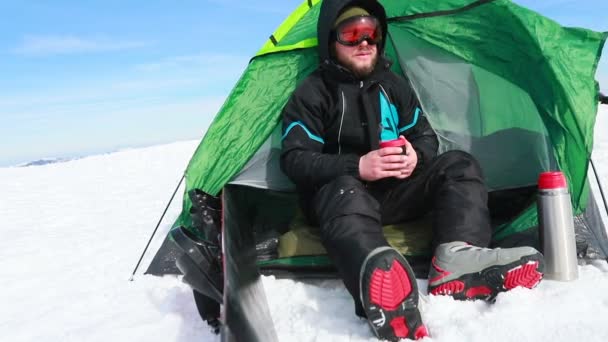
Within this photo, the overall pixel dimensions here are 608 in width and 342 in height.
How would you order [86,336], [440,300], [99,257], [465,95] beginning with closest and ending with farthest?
[440,300] < [86,336] < [465,95] < [99,257]

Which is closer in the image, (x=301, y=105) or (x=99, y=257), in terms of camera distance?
(x=301, y=105)

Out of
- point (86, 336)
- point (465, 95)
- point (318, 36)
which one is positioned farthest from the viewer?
point (465, 95)

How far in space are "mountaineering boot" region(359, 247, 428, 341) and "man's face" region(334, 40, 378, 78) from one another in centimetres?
114

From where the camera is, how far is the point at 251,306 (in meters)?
1.70

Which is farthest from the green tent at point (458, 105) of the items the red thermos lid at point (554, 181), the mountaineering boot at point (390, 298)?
the mountaineering boot at point (390, 298)

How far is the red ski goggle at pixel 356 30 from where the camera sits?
7.44 ft

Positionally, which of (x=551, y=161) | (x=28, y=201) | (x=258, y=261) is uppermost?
(x=551, y=161)

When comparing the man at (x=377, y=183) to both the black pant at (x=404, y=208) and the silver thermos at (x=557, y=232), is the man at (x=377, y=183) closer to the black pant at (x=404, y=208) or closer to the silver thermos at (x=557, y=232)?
the black pant at (x=404, y=208)

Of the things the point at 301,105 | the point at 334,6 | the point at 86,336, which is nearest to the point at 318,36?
the point at 334,6

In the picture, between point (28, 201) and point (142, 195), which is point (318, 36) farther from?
point (28, 201)

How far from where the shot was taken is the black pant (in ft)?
5.28

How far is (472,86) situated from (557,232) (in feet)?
3.53

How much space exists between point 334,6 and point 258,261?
51.0 inches

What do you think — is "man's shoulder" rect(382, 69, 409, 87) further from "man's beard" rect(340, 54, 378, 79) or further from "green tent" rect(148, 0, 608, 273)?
"green tent" rect(148, 0, 608, 273)
